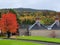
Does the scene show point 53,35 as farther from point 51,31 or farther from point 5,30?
point 5,30

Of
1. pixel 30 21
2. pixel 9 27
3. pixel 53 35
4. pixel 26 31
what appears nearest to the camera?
pixel 53 35

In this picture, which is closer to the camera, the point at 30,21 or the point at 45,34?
the point at 45,34

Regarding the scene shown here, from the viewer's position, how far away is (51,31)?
64188mm

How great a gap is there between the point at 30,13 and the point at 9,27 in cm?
6719

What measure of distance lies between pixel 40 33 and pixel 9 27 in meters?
8.74

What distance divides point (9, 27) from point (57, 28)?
1317 cm

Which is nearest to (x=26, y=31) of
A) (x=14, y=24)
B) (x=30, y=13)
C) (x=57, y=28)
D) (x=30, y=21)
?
(x=14, y=24)

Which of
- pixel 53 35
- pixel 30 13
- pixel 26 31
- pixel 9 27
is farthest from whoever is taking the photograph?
pixel 30 13

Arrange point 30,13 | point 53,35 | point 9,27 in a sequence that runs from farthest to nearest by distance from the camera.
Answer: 1. point 30,13
2. point 9,27
3. point 53,35

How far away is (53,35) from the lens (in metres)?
62.8

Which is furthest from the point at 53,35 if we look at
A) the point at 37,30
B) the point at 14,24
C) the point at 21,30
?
the point at 21,30

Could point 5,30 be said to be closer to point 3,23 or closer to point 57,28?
point 3,23

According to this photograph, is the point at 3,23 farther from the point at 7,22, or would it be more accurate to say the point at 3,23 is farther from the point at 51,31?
the point at 51,31

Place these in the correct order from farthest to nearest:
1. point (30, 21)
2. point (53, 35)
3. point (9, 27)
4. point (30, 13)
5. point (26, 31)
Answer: point (30, 13) < point (30, 21) < point (26, 31) < point (9, 27) < point (53, 35)
